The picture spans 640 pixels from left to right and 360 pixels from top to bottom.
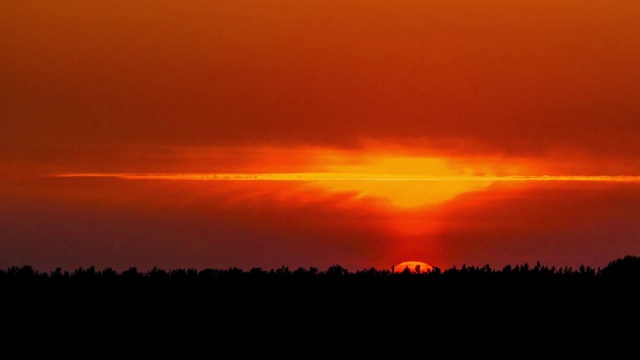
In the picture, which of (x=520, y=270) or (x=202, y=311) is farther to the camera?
(x=520, y=270)

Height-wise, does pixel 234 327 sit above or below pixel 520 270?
below

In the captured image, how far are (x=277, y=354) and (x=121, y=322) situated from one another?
8.97 feet

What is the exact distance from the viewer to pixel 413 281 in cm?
2142

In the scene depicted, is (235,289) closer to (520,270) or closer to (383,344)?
(383,344)

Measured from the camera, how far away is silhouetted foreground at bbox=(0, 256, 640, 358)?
17312 millimetres

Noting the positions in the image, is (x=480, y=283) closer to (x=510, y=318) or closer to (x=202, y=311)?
(x=510, y=318)

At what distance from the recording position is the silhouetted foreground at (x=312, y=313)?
1731 centimetres

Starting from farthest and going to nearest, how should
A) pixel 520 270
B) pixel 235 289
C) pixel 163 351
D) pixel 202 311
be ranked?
1. pixel 520 270
2. pixel 235 289
3. pixel 202 311
4. pixel 163 351

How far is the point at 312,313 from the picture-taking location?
18.9 metres

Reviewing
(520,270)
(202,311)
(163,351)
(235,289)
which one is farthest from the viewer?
(520,270)

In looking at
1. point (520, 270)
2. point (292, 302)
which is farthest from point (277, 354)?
point (520, 270)

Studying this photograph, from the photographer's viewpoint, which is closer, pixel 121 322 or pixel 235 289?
pixel 121 322

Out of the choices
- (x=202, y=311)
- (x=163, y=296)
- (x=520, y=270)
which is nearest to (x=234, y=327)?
(x=202, y=311)

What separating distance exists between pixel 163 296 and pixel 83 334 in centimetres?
219
